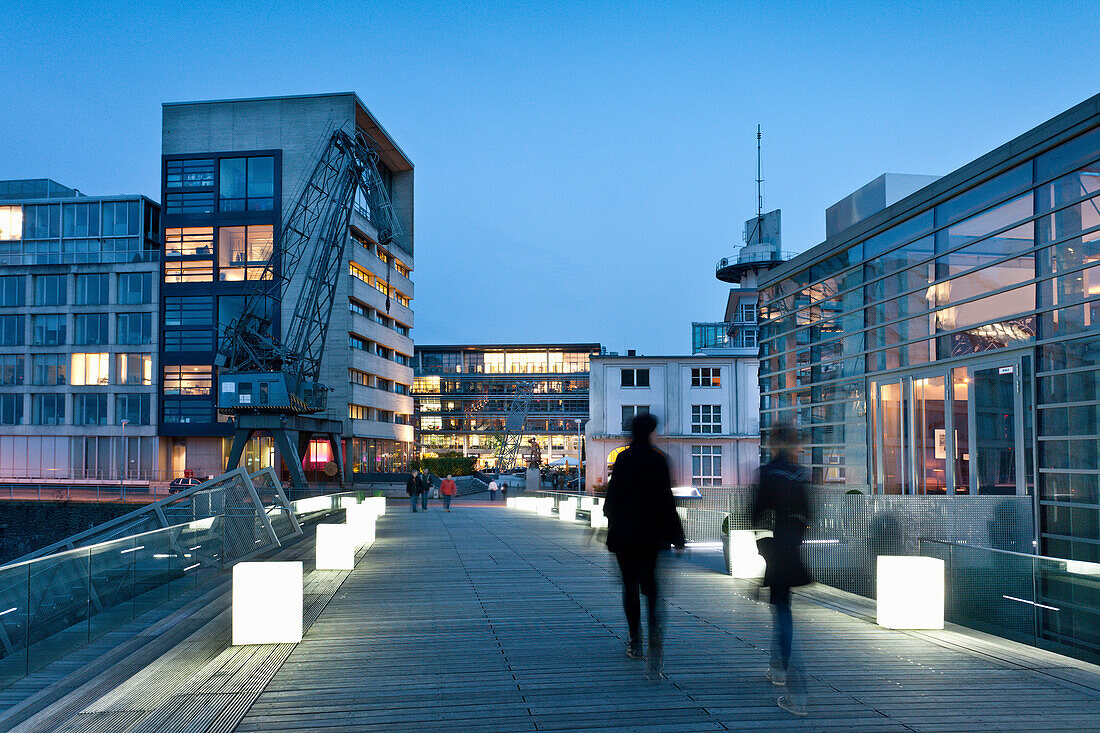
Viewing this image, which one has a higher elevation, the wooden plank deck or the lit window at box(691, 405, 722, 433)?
the lit window at box(691, 405, 722, 433)

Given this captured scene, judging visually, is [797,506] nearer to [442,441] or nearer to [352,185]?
[352,185]

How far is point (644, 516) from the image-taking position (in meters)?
7.15

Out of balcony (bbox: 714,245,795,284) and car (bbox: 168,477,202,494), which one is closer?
car (bbox: 168,477,202,494)

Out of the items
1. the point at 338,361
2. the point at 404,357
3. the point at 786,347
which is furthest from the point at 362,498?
the point at 404,357

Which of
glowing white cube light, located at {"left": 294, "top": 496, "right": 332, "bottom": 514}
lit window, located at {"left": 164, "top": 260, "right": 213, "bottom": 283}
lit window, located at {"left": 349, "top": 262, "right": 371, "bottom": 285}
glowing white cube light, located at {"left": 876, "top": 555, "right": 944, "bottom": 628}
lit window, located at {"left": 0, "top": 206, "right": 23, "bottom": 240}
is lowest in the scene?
glowing white cube light, located at {"left": 294, "top": 496, "right": 332, "bottom": 514}

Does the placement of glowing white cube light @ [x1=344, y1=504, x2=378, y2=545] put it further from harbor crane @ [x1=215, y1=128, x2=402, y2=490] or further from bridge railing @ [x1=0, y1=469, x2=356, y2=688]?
harbor crane @ [x1=215, y1=128, x2=402, y2=490]

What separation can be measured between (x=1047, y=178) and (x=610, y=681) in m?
12.7

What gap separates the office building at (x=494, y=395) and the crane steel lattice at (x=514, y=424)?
815 mm

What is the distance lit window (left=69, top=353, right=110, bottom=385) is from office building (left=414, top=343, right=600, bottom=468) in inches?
2367

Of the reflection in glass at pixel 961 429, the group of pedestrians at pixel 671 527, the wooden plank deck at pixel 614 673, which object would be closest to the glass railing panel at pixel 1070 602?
the wooden plank deck at pixel 614 673

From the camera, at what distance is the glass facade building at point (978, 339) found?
1464 cm

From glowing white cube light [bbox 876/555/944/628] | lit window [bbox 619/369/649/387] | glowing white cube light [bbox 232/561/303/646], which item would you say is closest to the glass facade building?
glowing white cube light [bbox 876/555/944/628]

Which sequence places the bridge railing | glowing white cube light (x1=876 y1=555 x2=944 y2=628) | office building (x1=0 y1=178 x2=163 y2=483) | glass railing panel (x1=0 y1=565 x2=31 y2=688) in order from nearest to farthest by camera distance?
glass railing panel (x1=0 y1=565 x2=31 y2=688)
the bridge railing
glowing white cube light (x1=876 y1=555 x2=944 y2=628)
office building (x1=0 y1=178 x2=163 y2=483)

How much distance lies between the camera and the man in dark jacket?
712cm
